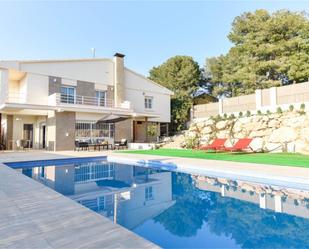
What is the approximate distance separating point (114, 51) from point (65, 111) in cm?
939

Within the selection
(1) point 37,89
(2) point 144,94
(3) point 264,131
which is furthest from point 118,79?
(3) point 264,131

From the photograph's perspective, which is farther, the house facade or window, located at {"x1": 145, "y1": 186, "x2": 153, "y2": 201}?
the house facade

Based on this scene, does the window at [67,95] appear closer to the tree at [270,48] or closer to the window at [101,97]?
the window at [101,97]

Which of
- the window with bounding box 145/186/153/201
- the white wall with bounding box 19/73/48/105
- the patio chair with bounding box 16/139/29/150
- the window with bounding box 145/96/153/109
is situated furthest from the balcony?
the window with bounding box 145/186/153/201

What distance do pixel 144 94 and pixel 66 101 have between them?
8963mm

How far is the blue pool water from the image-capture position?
14.4 ft

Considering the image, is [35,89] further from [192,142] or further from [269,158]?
[269,158]

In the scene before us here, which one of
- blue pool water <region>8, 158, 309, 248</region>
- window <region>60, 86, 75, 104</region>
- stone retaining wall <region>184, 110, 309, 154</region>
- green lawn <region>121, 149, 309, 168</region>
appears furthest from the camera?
window <region>60, 86, 75, 104</region>

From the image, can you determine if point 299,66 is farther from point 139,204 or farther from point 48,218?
point 48,218

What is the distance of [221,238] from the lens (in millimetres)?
4391

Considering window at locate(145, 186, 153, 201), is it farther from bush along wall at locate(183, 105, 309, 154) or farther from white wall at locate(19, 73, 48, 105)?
white wall at locate(19, 73, 48, 105)

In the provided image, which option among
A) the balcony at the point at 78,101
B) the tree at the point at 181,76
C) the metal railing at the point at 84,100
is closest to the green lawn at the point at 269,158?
the balcony at the point at 78,101

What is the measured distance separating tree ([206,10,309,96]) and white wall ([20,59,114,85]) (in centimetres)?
1260

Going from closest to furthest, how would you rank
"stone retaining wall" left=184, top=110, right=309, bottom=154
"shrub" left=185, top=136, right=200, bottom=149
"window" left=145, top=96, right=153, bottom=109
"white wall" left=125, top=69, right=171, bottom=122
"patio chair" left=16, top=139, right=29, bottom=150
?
"stone retaining wall" left=184, top=110, right=309, bottom=154 → "shrub" left=185, top=136, right=200, bottom=149 → "patio chair" left=16, top=139, right=29, bottom=150 → "white wall" left=125, top=69, right=171, bottom=122 → "window" left=145, top=96, right=153, bottom=109
